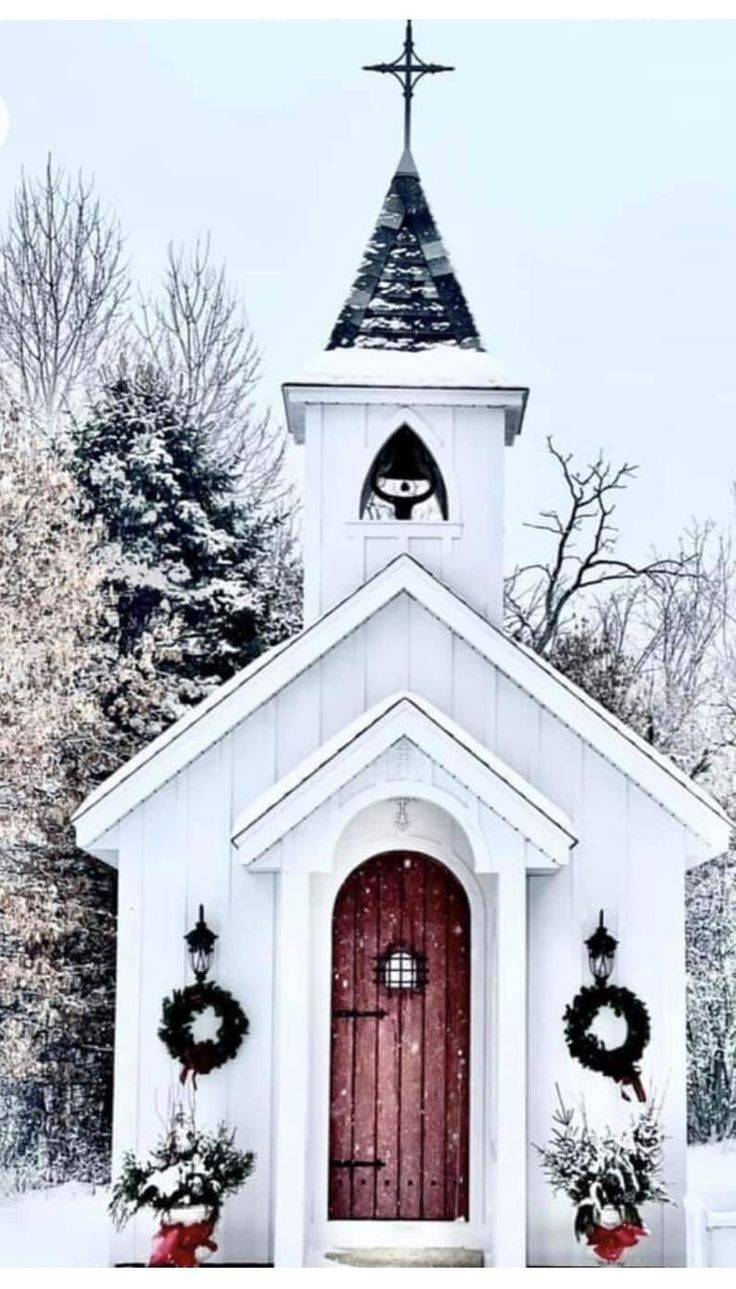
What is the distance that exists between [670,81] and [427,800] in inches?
196

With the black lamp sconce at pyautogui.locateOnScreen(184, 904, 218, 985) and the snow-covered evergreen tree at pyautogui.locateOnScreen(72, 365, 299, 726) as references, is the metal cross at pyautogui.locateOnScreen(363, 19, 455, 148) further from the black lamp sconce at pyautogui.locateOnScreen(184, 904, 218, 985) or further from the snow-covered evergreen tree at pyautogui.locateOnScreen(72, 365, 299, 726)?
the black lamp sconce at pyautogui.locateOnScreen(184, 904, 218, 985)

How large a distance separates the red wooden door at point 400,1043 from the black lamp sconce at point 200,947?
1.96 ft

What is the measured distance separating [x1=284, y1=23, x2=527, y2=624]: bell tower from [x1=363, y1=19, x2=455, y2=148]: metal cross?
95cm

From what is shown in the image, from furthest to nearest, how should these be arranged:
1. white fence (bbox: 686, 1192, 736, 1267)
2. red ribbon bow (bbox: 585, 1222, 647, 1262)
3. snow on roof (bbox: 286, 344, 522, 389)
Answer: snow on roof (bbox: 286, 344, 522, 389) < red ribbon bow (bbox: 585, 1222, 647, 1262) < white fence (bbox: 686, 1192, 736, 1267)

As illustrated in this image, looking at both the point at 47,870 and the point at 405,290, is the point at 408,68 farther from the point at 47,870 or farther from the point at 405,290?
the point at 47,870

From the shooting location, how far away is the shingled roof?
891cm

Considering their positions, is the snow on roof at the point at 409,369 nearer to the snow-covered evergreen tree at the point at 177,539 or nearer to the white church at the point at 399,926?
the white church at the point at 399,926

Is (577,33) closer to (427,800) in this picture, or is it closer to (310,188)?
(310,188)

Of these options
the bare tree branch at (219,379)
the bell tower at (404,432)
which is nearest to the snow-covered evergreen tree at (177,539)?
the bare tree branch at (219,379)

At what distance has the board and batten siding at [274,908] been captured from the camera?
8.06 meters

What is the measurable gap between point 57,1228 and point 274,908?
2725 mm

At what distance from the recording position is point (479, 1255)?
8.04m

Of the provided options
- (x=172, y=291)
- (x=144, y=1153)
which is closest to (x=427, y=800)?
Answer: (x=144, y=1153)

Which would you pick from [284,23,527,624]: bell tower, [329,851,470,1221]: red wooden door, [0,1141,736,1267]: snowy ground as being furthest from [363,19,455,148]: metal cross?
[0,1141,736,1267]: snowy ground
